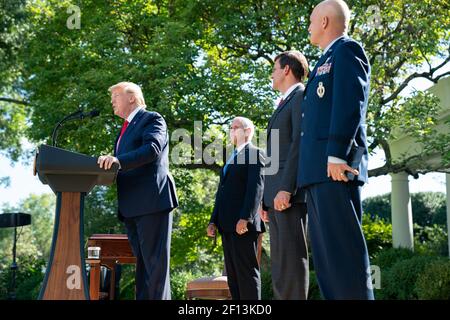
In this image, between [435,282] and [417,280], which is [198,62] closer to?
[417,280]

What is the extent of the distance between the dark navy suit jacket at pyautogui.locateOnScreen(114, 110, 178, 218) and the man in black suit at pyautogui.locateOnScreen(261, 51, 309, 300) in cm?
67

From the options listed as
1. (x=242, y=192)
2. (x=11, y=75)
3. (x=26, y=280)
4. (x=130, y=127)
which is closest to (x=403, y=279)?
(x=242, y=192)

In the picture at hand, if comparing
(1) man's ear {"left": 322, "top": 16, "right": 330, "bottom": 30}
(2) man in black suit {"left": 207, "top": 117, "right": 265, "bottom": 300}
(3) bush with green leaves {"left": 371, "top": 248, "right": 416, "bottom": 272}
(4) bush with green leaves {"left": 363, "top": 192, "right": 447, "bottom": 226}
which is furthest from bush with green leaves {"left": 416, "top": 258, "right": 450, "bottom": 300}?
(4) bush with green leaves {"left": 363, "top": 192, "right": 447, "bottom": 226}

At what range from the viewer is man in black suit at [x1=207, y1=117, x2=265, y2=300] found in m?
5.11

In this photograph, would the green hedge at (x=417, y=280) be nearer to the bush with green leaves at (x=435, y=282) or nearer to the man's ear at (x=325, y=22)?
the bush with green leaves at (x=435, y=282)

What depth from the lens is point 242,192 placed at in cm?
538

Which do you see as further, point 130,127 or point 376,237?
point 376,237

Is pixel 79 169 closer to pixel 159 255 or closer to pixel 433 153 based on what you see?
pixel 159 255

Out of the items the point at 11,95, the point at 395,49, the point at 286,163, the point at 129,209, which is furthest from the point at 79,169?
the point at 11,95

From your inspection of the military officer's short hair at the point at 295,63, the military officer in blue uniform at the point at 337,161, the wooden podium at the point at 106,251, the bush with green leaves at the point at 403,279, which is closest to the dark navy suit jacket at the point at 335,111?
the military officer in blue uniform at the point at 337,161

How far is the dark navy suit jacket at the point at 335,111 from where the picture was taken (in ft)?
11.2

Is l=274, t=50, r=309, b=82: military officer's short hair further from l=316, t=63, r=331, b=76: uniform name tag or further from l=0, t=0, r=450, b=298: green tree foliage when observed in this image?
l=0, t=0, r=450, b=298: green tree foliage

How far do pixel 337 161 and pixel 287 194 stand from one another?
2.94ft
